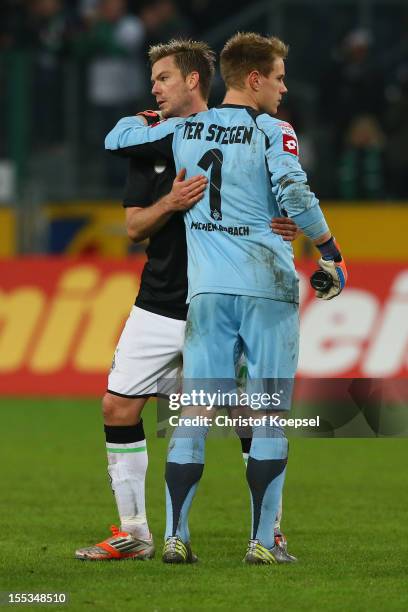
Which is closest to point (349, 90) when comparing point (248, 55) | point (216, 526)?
point (216, 526)

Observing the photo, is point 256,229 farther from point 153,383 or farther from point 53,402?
point 53,402

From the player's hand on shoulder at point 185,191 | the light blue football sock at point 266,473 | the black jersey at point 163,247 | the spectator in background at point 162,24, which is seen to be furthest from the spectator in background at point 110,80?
the light blue football sock at point 266,473

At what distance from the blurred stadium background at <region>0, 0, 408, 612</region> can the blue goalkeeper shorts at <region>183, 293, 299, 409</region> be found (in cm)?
82

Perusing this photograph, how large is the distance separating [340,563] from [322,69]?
434 inches

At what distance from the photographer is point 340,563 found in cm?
654

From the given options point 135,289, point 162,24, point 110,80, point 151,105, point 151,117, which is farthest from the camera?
point 162,24

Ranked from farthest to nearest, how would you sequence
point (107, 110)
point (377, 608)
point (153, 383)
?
point (107, 110), point (153, 383), point (377, 608)

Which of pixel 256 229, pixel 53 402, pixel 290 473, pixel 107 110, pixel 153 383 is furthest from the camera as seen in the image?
pixel 107 110

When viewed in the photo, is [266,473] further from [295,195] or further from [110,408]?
[295,195]

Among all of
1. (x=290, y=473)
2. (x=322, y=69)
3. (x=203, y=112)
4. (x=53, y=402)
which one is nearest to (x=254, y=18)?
(x=322, y=69)

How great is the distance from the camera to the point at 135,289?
1432 centimetres

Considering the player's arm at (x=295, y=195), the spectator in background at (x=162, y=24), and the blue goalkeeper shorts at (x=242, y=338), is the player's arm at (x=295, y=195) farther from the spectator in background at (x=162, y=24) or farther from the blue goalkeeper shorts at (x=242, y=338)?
the spectator in background at (x=162, y=24)

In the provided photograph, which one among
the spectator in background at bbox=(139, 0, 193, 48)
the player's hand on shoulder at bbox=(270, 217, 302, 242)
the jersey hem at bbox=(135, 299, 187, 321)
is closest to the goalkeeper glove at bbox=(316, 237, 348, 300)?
the player's hand on shoulder at bbox=(270, 217, 302, 242)

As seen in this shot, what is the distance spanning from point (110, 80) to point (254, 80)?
1044cm
